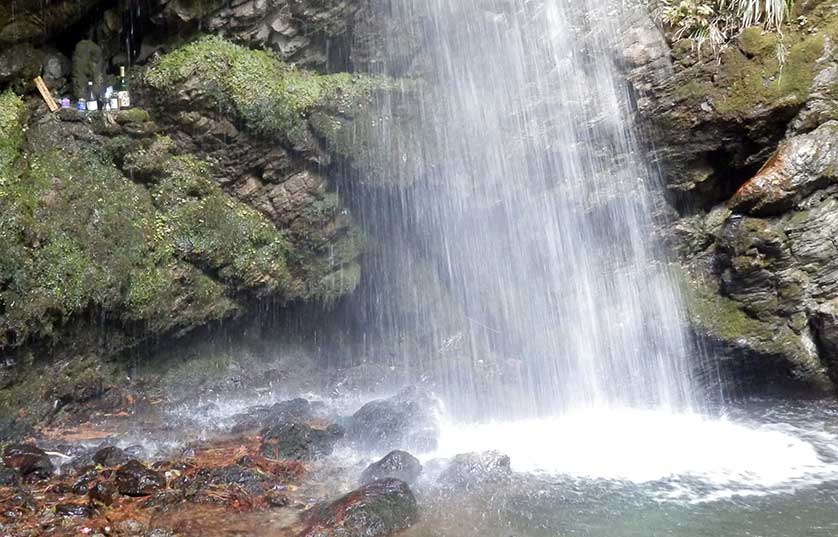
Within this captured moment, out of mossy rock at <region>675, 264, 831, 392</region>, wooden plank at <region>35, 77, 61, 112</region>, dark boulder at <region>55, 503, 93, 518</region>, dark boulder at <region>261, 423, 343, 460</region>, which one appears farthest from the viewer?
wooden plank at <region>35, 77, 61, 112</region>

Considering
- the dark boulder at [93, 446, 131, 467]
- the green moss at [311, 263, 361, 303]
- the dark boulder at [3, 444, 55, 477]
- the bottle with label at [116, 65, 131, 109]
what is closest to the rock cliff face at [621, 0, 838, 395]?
the green moss at [311, 263, 361, 303]

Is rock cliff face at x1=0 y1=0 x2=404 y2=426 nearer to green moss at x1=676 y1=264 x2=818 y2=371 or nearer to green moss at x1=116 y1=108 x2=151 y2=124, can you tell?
green moss at x1=116 y1=108 x2=151 y2=124

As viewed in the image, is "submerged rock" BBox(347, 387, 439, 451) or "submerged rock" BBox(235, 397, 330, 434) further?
"submerged rock" BBox(235, 397, 330, 434)

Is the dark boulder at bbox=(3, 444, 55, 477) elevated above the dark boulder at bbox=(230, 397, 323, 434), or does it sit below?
below

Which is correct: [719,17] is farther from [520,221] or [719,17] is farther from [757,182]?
[520,221]

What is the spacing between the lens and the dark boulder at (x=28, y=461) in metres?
8.47

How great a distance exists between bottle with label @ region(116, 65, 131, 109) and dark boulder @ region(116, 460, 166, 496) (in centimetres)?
667

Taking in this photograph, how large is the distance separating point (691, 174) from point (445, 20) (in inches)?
231

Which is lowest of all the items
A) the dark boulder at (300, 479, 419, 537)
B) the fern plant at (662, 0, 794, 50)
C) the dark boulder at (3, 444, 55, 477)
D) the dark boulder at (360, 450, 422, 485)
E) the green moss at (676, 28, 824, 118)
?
the dark boulder at (300, 479, 419, 537)

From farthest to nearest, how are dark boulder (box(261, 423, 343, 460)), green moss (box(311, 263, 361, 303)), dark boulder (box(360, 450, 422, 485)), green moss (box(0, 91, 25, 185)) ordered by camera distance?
1. green moss (box(311, 263, 361, 303))
2. green moss (box(0, 91, 25, 185))
3. dark boulder (box(261, 423, 343, 460))
4. dark boulder (box(360, 450, 422, 485))

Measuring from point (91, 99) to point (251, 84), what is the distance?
2.84m

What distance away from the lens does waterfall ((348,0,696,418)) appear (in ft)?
40.0

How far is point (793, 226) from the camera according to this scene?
10602mm

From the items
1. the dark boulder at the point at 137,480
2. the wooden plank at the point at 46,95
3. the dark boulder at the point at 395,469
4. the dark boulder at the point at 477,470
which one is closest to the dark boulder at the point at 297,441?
the dark boulder at the point at 395,469
